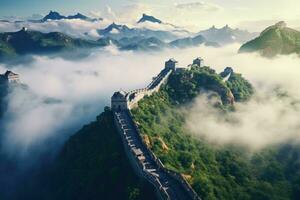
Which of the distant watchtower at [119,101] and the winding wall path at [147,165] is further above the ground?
the distant watchtower at [119,101]

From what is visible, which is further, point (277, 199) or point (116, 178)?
point (277, 199)

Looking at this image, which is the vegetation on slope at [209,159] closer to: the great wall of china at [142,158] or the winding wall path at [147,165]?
the great wall of china at [142,158]

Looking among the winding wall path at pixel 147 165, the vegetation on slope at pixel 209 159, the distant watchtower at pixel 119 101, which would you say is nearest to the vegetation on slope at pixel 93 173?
the winding wall path at pixel 147 165

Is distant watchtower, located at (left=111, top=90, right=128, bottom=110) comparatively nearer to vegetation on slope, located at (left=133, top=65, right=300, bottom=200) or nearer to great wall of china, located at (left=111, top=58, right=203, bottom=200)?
great wall of china, located at (left=111, top=58, right=203, bottom=200)

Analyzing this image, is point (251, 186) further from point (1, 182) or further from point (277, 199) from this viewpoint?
point (1, 182)

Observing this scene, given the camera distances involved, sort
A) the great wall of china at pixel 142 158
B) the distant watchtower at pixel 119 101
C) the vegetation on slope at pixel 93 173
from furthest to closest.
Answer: the distant watchtower at pixel 119 101 < the vegetation on slope at pixel 93 173 < the great wall of china at pixel 142 158

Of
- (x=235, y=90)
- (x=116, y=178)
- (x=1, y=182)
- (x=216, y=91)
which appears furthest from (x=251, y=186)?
(x=1, y=182)

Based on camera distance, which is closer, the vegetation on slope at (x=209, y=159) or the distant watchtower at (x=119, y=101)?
the vegetation on slope at (x=209, y=159)
